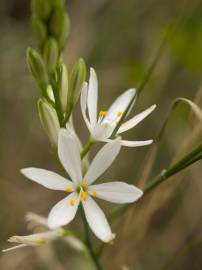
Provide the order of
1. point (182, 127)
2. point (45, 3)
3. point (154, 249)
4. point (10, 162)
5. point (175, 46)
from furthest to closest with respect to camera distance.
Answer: point (10, 162), point (182, 127), point (154, 249), point (175, 46), point (45, 3)

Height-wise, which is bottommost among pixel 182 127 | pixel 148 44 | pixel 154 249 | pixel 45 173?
pixel 154 249

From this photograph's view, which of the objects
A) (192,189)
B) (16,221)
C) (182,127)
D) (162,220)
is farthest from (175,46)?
(16,221)

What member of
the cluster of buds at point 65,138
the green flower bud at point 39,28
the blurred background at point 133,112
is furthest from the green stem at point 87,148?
the blurred background at point 133,112

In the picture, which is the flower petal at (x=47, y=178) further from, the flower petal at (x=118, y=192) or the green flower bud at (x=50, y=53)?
the green flower bud at (x=50, y=53)

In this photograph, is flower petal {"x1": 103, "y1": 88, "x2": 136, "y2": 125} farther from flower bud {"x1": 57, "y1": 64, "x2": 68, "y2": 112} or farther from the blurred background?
the blurred background

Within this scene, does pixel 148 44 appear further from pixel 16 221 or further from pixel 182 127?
pixel 16 221

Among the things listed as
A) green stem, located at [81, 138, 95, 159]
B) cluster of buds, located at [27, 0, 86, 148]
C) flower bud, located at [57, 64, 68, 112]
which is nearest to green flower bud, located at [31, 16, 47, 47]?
cluster of buds, located at [27, 0, 86, 148]

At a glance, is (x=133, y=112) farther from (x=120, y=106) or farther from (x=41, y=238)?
(x=41, y=238)

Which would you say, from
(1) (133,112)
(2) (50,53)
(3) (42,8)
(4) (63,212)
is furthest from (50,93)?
(1) (133,112)
